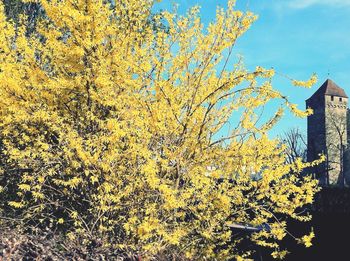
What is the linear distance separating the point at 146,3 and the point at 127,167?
2794 millimetres

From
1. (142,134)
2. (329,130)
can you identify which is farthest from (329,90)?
(142,134)

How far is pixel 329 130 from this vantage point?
48.6 m

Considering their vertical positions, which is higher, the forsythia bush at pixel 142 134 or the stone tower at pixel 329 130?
the stone tower at pixel 329 130

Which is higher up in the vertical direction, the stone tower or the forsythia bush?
the stone tower

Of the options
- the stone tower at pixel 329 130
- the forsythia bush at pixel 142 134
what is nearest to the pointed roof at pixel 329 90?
the stone tower at pixel 329 130

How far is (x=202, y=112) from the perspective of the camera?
7.06 m

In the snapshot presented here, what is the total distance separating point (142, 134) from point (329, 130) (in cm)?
4545

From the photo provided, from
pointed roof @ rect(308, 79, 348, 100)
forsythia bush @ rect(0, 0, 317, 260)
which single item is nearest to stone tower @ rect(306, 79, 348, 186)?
pointed roof @ rect(308, 79, 348, 100)

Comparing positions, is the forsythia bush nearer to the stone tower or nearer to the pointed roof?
the stone tower

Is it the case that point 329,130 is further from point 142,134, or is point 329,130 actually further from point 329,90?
point 142,134

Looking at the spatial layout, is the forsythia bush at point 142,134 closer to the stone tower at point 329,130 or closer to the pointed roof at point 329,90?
the stone tower at point 329,130

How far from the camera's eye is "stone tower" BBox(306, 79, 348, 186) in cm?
4631

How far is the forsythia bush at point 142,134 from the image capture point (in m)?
6.26

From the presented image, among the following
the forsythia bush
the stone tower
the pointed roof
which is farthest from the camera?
the pointed roof
